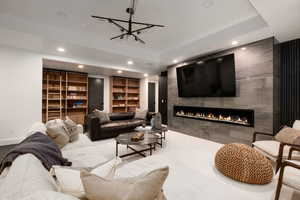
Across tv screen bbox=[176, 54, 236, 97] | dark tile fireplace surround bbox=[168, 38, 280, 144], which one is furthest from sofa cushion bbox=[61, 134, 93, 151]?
tv screen bbox=[176, 54, 236, 97]

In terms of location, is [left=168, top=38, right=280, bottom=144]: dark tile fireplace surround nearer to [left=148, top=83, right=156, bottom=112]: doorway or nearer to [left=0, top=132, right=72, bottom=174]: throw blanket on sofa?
[left=0, top=132, right=72, bottom=174]: throw blanket on sofa

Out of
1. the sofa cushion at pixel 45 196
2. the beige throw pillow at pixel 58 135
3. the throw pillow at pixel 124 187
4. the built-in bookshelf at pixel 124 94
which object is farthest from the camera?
the built-in bookshelf at pixel 124 94

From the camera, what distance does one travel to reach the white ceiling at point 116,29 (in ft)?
8.15

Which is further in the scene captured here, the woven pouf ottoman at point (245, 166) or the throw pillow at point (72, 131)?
the throw pillow at point (72, 131)

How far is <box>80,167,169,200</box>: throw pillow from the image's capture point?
650 mm

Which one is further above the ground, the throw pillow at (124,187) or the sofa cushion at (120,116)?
the throw pillow at (124,187)

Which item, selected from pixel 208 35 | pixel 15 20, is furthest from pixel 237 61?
pixel 15 20

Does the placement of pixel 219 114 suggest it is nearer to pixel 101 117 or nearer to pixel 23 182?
pixel 101 117

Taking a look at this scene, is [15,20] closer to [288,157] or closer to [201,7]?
[201,7]

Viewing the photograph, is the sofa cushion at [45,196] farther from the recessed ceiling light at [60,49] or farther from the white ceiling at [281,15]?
the recessed ceiling light at [60,49]

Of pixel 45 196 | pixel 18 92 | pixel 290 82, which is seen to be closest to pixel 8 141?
pixel 18 92

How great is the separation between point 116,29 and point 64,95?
3.92m

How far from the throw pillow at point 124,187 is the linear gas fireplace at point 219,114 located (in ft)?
11.5

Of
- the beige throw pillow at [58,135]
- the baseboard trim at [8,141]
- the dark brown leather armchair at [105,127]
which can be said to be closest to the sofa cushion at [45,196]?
the beige throw pillow at [58,135]
